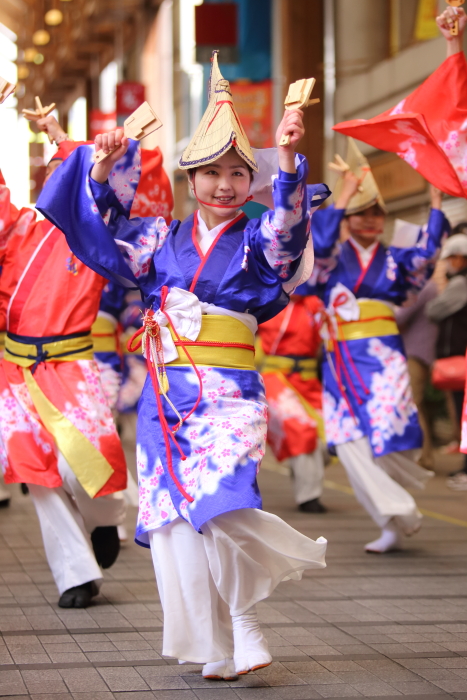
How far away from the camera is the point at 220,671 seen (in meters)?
3.23

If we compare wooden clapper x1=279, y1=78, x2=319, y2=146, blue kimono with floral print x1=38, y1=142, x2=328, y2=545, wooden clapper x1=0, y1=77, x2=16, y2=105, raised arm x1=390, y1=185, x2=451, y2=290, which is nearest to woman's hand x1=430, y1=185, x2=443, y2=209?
raised arm x1=390, y1=185, x2=451, y2=290

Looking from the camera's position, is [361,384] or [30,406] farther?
[361,384]

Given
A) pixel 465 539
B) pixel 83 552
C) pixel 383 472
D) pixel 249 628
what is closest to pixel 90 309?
pixel 83 552

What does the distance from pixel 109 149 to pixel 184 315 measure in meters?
0.57

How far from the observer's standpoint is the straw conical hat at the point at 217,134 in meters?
3.25

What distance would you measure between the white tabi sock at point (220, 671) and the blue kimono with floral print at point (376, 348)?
7.95 feet

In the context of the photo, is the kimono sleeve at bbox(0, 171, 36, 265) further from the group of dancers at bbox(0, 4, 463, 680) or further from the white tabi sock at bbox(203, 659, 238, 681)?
the white tabi sock at bbox(203, 659, 238, 681)

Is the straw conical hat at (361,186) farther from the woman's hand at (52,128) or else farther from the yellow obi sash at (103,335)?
the woman's hand at (52,128)

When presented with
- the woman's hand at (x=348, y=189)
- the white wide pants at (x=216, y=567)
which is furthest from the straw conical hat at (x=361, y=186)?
the white wide pants at (x=216, y=567)

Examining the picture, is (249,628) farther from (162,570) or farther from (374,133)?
(374,133)

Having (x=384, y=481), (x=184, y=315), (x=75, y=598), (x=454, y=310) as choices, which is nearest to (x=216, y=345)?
(x=184, y=315)

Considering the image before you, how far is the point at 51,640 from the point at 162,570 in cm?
73

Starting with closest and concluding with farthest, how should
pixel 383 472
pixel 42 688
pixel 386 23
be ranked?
pixel 42 688
pixel 383 472
pixel 386 23

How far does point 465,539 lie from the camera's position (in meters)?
5.95
